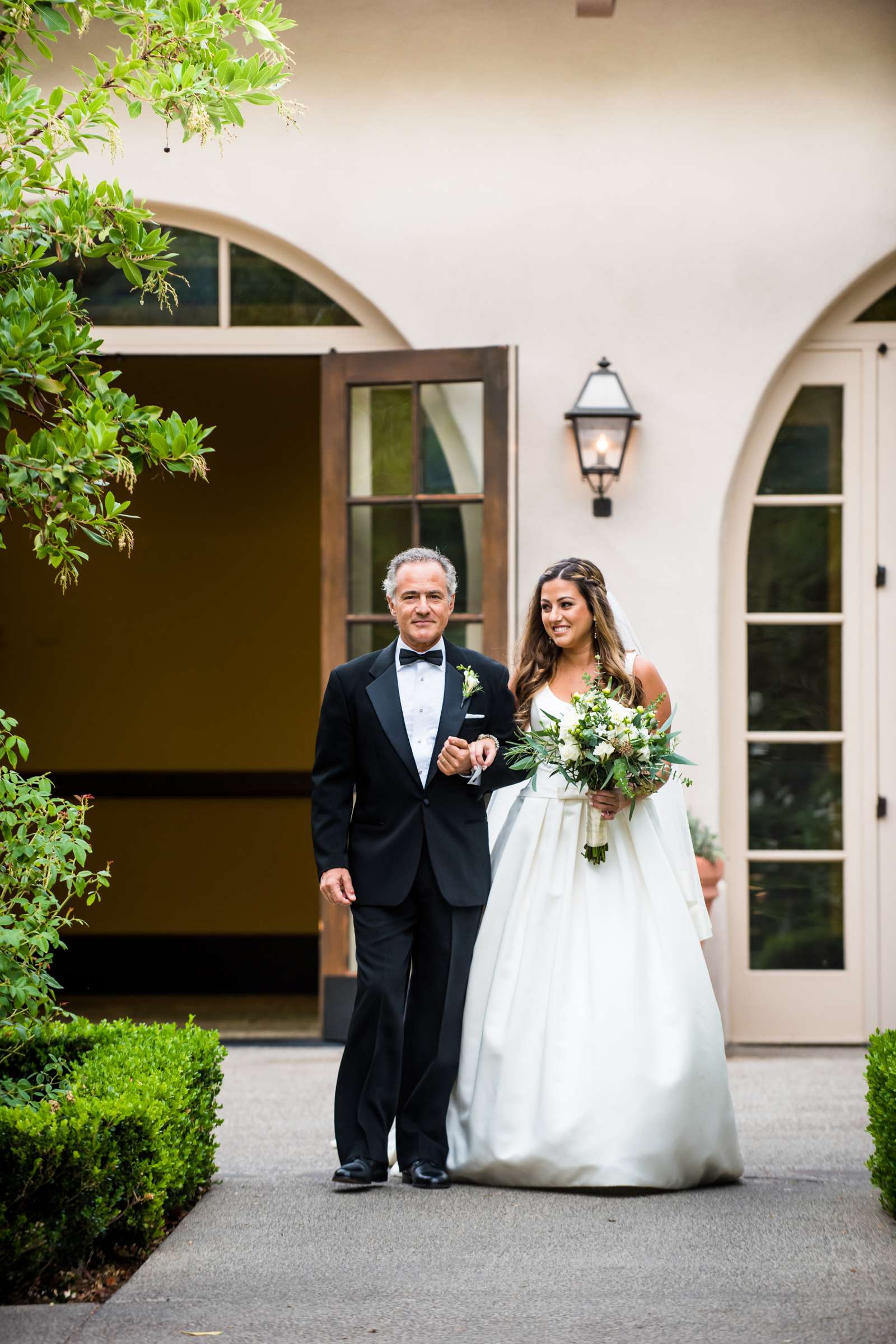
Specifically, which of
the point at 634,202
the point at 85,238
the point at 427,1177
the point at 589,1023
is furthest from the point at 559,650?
the point at 634,202

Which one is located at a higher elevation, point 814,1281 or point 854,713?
point 854,713

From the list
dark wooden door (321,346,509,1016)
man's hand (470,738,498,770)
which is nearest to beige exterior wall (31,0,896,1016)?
dark wooden door (321,346,509,1016)

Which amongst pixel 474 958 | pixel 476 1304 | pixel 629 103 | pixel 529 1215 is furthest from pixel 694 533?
pixel 476 1304

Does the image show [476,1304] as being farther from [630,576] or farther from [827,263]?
[827,263]

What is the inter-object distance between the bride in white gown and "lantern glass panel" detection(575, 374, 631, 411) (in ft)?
6.55

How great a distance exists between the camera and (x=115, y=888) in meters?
8.84

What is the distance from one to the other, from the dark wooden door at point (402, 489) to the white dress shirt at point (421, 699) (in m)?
1.88

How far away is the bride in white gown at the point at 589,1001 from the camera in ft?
12.3

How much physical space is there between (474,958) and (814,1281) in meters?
1.25

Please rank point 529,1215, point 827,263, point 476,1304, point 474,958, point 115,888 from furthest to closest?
point 115,888
point 827,263
point 474,958
point 529,1215
point 476,1304

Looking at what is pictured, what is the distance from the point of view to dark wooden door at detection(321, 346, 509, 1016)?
19.5 feet

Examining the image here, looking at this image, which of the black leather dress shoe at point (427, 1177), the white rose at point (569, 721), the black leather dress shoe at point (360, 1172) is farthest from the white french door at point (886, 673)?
the black leather dress shoe at point (360, 1172)

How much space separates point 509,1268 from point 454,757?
1.30 meters

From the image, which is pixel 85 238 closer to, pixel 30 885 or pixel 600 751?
pixel 30 885
